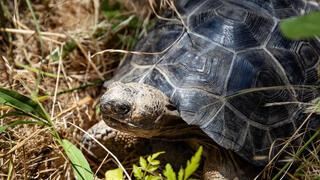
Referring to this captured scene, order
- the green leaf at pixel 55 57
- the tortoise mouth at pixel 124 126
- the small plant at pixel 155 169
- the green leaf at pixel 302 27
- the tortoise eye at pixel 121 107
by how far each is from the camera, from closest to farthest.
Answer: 1. the green leaf at pixel 302 27
2. the small plant at pixel 155 169
3. the tortoise eye at pixel 121 107
4. the tortoise mouth at pixel 124 126
5. the green leaf at pixel 55 57

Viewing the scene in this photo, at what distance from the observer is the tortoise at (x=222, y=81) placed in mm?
2057

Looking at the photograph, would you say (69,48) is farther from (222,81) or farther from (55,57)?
(222,81)

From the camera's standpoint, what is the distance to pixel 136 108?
2.01 m

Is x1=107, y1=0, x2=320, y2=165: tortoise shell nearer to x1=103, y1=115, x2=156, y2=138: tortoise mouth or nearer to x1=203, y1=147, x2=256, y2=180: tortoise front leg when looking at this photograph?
x1=203, y1=147, x2=256, y2=180: tortoise front leg

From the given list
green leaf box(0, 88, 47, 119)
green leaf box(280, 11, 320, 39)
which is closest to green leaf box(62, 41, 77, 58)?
green leaf box(0, 88, 47, 119)

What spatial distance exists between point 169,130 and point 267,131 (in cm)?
71

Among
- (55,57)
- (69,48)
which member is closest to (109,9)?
(69,48)

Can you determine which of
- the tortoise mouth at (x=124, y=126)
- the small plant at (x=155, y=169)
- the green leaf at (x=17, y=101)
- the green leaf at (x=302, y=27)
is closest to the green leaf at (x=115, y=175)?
the small plant at (x=155, y=169)

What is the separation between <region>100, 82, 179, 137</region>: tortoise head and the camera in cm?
197

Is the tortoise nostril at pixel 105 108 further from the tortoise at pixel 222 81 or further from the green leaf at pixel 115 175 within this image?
the green leaf at pixel 115 175

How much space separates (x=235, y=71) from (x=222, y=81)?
128 millimetres

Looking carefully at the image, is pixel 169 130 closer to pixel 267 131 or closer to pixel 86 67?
pixel 267 131

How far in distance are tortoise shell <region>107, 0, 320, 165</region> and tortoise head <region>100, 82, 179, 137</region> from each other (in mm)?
99

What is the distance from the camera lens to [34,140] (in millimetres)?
2342
